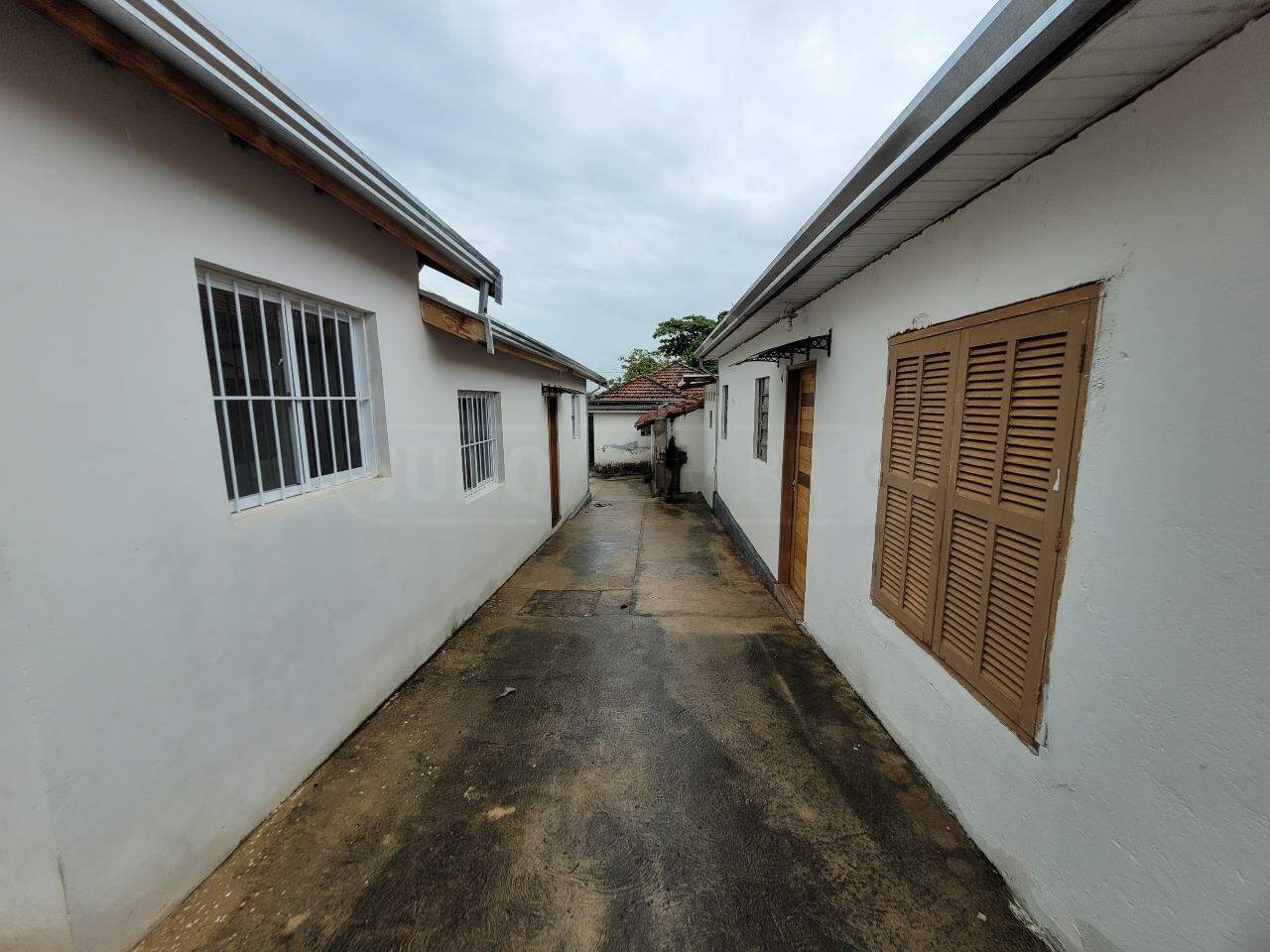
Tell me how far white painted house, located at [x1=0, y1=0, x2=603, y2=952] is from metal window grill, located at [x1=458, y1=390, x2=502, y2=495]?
5.52 feet

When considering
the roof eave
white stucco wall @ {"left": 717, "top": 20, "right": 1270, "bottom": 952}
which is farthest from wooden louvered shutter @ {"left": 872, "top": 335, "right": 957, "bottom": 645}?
the roof eave

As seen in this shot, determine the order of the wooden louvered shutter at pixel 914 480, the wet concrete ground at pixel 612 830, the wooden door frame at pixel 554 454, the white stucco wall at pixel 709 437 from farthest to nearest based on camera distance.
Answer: the white stucco wall at pixel 709 437 → the wooden door frame at pixel 554 454 → the wooden louvered shutter at pixel 914 480 → the wet concrete ground at pixel 612 830

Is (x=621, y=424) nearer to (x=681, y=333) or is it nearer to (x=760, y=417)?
(x=760, y=417)

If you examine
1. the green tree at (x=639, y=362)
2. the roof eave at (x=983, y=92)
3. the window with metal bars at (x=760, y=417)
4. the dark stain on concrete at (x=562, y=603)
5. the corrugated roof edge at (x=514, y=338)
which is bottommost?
the dark stain on concrete at (x=562, y=603)

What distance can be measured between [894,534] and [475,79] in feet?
20.9

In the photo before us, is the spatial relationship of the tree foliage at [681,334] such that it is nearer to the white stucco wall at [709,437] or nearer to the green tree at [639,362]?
the green tree at [639,362]

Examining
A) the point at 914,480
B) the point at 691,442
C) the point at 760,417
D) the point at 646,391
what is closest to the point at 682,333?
the point at 646,391

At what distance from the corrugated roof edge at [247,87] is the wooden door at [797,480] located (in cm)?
363

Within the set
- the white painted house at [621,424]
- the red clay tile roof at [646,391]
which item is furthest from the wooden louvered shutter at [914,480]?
the white painted house at [621,424]

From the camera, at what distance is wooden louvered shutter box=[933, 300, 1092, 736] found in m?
1.81

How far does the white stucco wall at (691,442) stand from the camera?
12062 millimetres

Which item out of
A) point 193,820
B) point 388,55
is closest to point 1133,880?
point 193,820

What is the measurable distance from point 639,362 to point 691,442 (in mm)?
24453

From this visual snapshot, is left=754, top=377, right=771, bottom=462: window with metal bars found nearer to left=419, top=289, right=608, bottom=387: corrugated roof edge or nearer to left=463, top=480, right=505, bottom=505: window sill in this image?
left=419, top=289, right=608, bottom=387: corrugated roof edge
